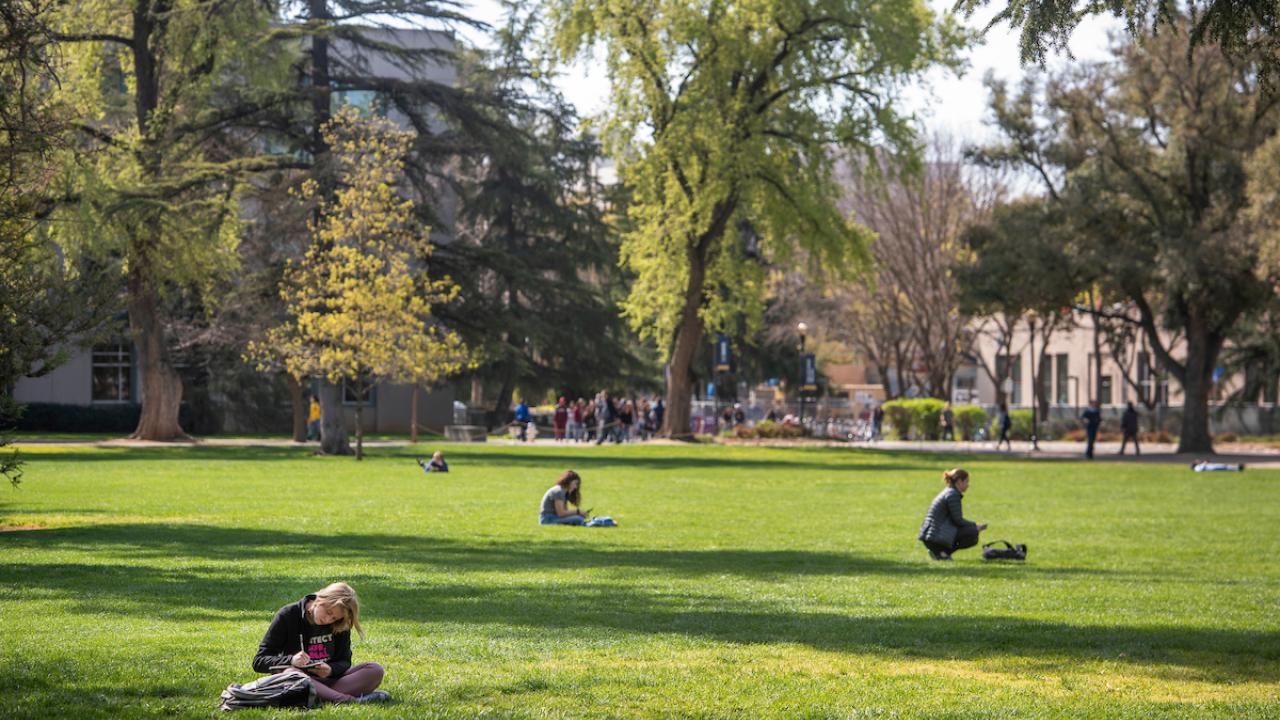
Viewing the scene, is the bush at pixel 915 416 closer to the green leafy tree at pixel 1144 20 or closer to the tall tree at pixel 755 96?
the tall tree at pixel 755 96

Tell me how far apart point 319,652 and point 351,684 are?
0.26 metres

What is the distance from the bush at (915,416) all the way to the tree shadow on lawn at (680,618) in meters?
50.2

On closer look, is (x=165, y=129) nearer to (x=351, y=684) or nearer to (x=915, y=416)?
(x=915, y=416)

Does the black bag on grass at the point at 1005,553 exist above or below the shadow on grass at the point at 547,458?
below

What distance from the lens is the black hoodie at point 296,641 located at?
9.15 meters

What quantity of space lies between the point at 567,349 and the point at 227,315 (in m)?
16.1

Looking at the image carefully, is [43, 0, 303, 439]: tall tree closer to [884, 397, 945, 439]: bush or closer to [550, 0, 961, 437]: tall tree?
[550, 0, 961, 437]: tall tree

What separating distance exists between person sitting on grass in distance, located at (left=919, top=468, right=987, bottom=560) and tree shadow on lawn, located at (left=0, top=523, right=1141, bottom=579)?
1.49ft

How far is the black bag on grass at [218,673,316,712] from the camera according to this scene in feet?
29.1

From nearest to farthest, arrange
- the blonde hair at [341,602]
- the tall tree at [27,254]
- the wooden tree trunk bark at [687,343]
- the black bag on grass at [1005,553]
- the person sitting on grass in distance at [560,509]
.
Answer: the blonde hair at [341,602]
the tall tree at [27,254]
the black bag on grass at [1005,553]
the person sitting on grass in distance at [560,509]
the wooden tree trunk bark at [687,343]

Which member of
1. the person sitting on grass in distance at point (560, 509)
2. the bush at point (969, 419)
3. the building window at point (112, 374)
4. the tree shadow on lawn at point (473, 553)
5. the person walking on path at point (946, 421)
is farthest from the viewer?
the bush at point (969, 419)

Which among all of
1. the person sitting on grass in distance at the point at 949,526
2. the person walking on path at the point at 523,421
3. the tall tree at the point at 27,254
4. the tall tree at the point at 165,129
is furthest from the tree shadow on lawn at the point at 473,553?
the person walking on path at the point at 523,421

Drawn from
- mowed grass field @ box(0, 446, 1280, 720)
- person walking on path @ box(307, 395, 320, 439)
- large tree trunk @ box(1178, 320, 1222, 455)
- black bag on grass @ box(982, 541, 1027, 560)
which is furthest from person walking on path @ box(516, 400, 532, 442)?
black bag on grass @ box(982, 541, 1027, 560)

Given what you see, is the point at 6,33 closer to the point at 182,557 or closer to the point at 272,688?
the point at 182,557
